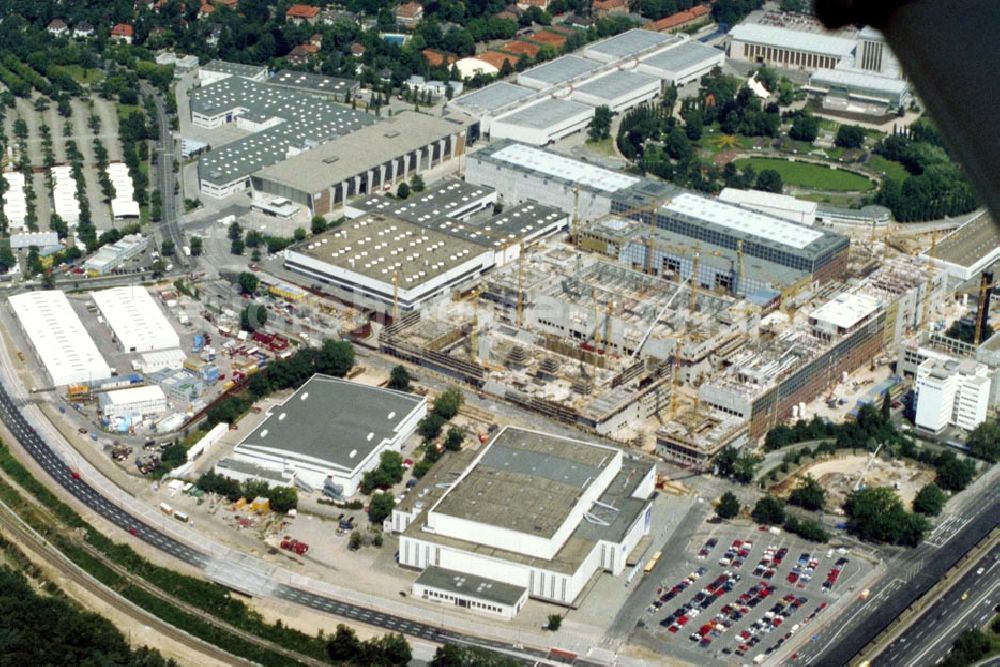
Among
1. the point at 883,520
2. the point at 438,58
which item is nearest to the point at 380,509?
the point at 883,520

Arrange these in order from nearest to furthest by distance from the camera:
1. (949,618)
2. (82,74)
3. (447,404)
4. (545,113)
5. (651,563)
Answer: (949,618), (651,563), (447,404), (545,113), (82,74)

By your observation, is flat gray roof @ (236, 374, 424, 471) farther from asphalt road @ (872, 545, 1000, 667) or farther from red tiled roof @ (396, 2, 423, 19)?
red tiled roof @ (396, 2, 423, 19)

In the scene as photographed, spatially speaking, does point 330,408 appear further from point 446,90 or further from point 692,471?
point 446,90

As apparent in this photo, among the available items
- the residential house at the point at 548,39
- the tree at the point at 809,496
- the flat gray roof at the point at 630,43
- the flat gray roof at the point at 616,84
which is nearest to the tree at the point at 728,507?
the tree at the point at 809,496

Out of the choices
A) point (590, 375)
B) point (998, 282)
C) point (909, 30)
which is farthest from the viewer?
point (998, 282)

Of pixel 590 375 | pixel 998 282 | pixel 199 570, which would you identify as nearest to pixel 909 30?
pixel 199 570

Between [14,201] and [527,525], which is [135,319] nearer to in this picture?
[14,201]
